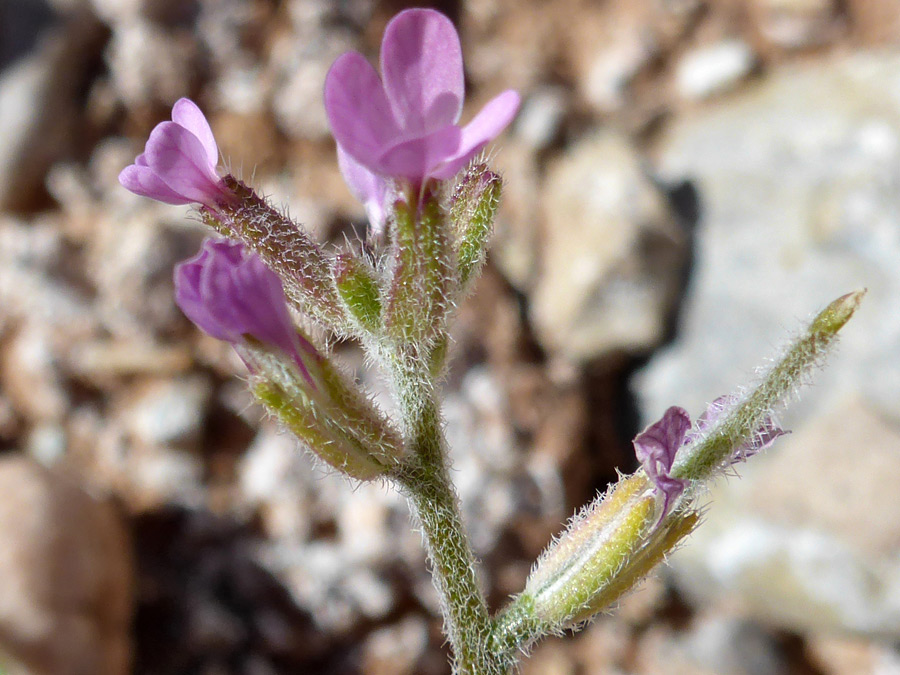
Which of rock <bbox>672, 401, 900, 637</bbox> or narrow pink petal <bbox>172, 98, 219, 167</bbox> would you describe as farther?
rock <bbox>672, 401, 900, 637</bbox>

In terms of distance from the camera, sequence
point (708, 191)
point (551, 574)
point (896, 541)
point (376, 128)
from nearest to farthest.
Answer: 1. point (376, 128)
2. point (551, 574)
3. point (896, 541)
4. point (708, 191)

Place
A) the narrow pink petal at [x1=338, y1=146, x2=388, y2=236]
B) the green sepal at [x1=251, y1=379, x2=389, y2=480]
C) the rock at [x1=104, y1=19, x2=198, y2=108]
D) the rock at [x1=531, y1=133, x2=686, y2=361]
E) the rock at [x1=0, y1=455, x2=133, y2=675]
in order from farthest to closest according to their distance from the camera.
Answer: the rock at [x1=104, y1=19, x2=198, y2=108] < the rock at [x1=531, y1=133, x2=686, y2=361] < the rock at [x1=0, y1=455, x2=133, y2=675] < the narrow pink petal at [x1=338, y1=146, x2=388, y2=236] < the green sepal at [x1=251, y1=379, x2=389, y2=480]

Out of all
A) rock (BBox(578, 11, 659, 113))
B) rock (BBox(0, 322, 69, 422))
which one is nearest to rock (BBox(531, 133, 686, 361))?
rock (BBox(578, 11, 659, 113))

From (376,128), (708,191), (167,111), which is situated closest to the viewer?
(376,128)

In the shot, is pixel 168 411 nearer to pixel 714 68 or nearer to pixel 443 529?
pixel 443 529

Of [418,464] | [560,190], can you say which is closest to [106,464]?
[560,190]

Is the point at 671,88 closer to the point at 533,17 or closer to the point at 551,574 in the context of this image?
the point at 533,17

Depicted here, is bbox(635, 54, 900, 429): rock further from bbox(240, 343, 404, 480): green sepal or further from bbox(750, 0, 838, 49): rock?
bbox(240, 343, 404, 480): green sepal

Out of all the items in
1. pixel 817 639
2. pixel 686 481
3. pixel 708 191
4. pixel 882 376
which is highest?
pixel 686 481

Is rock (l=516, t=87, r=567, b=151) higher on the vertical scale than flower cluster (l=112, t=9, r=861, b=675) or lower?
lower
